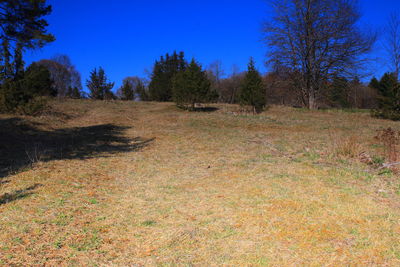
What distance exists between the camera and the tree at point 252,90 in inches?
680

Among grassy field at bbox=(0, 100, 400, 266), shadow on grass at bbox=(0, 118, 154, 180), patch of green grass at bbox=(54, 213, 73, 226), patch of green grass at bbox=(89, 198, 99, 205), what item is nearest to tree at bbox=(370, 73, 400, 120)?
grassy field at bbox=(0, 100, 400, 266)

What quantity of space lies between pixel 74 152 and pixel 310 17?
19.6 meters

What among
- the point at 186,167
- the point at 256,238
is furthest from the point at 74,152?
the point at 256,238

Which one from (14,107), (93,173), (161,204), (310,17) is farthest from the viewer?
(310,17)

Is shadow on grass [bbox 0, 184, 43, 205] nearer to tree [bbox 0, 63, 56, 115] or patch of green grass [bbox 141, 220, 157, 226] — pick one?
patch of green grass [bbox 141, 220, 157, 226]

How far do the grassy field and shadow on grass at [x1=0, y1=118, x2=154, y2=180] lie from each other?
0.31ft

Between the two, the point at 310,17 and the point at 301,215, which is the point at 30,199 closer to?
the point at 301,215

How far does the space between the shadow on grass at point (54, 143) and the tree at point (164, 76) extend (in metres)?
15.5

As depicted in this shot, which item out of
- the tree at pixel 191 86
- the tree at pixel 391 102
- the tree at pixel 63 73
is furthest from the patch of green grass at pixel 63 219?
the tree at pixel 63 73

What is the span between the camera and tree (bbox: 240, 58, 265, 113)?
17280 mm

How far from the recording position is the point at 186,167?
5.97m

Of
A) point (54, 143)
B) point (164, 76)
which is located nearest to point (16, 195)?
point (54, 143)

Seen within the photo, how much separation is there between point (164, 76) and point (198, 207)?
26.4m

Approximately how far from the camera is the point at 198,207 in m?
3.71
